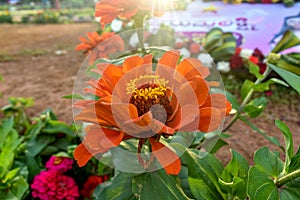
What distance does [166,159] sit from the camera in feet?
1.52

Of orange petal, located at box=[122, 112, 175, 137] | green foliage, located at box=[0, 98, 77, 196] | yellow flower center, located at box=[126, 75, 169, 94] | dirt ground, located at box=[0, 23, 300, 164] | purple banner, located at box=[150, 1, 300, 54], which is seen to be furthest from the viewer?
purple banner, located at box=[150, 1, 300, 54]

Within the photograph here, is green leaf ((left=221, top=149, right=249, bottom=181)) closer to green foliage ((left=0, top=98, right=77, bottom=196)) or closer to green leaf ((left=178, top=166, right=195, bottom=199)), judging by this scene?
green leaf ((left=178, top=166, right=195, bottom=199))

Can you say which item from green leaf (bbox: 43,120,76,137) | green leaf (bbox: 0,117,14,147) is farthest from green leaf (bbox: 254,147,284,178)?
green leaf (bbox: 0,117,14,147)

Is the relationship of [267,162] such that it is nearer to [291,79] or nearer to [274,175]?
[274,175]

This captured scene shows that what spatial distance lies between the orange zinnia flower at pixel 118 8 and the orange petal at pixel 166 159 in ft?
0.97

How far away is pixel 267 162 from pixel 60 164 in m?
0.68

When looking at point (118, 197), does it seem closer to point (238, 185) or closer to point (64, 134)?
point (238, 185)

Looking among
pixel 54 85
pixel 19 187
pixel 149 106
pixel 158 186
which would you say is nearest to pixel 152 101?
pixel 149 106

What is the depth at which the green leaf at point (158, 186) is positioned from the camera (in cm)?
57

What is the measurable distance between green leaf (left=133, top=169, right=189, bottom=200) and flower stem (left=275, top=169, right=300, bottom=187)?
0.16 meters

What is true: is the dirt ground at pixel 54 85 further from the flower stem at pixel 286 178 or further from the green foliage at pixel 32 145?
the flower stem at pixel 286 178

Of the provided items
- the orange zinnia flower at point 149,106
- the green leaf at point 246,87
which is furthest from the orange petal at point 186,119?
the green leaf at point 246,87

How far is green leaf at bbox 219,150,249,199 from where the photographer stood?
22.9 inches

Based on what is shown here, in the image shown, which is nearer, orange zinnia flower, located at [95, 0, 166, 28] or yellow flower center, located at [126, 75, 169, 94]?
yellow flower center, located at [126, 75, 169, 94]
